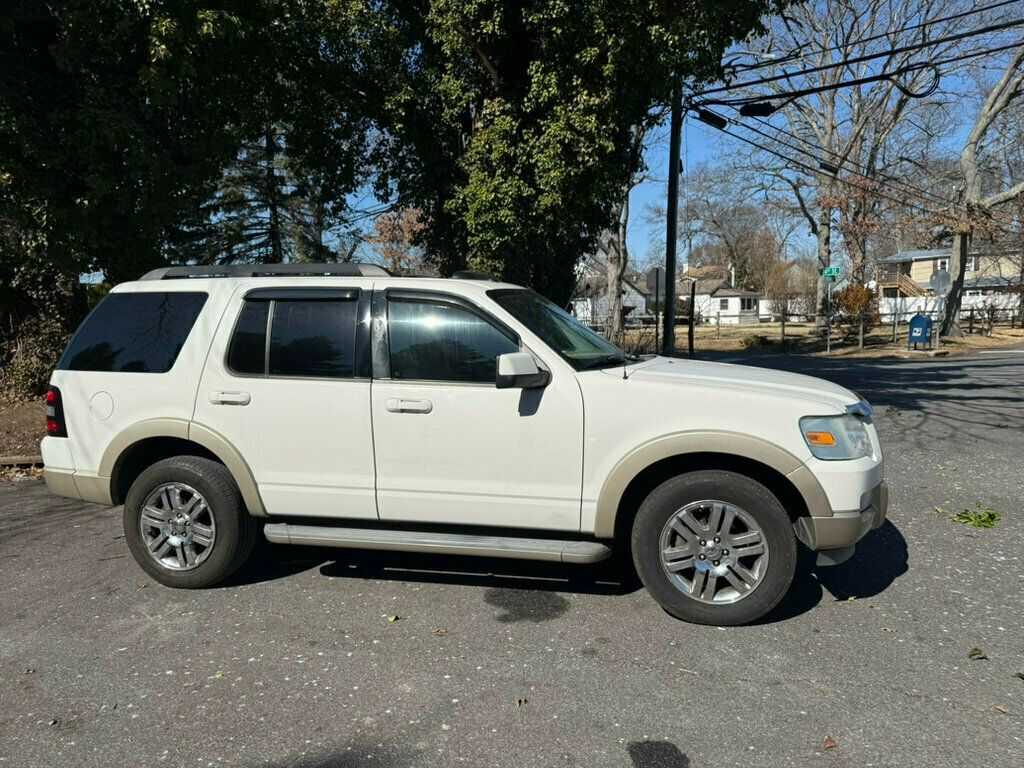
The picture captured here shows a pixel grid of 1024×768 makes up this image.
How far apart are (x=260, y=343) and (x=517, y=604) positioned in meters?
2.21

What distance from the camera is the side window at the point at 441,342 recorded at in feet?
13.0

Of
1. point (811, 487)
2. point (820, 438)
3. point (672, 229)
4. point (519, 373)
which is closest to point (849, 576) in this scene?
point (811, 487)

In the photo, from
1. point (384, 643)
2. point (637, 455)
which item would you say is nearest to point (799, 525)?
point (637, 455)

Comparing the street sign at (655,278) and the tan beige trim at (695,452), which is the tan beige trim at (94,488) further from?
the street sign at (655,278)

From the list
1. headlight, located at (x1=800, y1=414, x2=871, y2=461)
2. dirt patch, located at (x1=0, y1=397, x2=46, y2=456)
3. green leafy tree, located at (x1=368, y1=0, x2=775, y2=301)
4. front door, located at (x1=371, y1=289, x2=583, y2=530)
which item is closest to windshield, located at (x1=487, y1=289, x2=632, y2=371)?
front door, located at (x1=371, y1=289, x2=583, y2=530)

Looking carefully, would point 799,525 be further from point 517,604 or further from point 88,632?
point 88,632

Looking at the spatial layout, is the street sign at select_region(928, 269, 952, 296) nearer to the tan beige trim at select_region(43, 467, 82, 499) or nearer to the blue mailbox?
the blue mailbox

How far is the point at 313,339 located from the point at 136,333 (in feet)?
4.14

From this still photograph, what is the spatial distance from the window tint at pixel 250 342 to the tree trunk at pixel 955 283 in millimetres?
30524

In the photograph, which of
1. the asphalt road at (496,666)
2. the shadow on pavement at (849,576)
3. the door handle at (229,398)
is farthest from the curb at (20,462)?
the shadow on pavement at (849,576)

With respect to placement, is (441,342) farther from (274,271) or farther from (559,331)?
(274,271)

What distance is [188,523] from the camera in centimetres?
431

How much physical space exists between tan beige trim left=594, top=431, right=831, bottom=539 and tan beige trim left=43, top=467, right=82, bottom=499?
3377 mm

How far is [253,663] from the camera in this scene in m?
3.48
